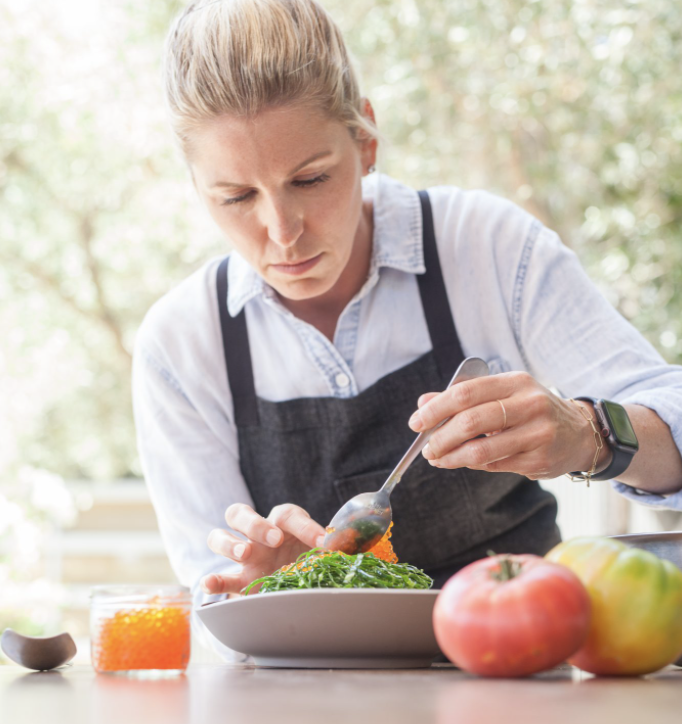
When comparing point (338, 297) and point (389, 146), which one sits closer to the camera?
point (338, 297)

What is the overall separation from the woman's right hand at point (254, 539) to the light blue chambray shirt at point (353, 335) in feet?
1.13

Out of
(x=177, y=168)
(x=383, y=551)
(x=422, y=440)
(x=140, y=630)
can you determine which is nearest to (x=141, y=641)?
(x=140, y=630)

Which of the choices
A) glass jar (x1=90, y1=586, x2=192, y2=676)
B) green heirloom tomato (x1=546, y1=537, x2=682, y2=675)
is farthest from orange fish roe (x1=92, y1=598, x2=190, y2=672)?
green heirloom tomato (x1=546, y1=537, x2=682, y2=675)

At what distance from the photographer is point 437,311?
A: 1.88 metres

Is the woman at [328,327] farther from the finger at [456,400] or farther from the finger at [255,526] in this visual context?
the finger at [456,400]

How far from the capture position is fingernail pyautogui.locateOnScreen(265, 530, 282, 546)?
1306 mm

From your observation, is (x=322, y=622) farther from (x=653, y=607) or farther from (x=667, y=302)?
(x=667, y=302)

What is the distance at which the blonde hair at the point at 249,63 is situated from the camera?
1519 millimetres

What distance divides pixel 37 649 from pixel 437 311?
3.44ft

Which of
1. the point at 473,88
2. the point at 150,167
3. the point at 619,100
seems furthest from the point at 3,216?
the point at 619,100

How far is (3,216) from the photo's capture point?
7277mm

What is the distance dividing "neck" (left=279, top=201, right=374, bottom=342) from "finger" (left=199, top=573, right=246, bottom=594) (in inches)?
27.5

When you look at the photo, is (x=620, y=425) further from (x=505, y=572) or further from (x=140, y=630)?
(x=140, y=630)

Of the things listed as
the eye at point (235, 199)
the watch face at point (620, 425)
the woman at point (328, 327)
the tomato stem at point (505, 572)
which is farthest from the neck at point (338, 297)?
the tomato stem at point (505, 572)
